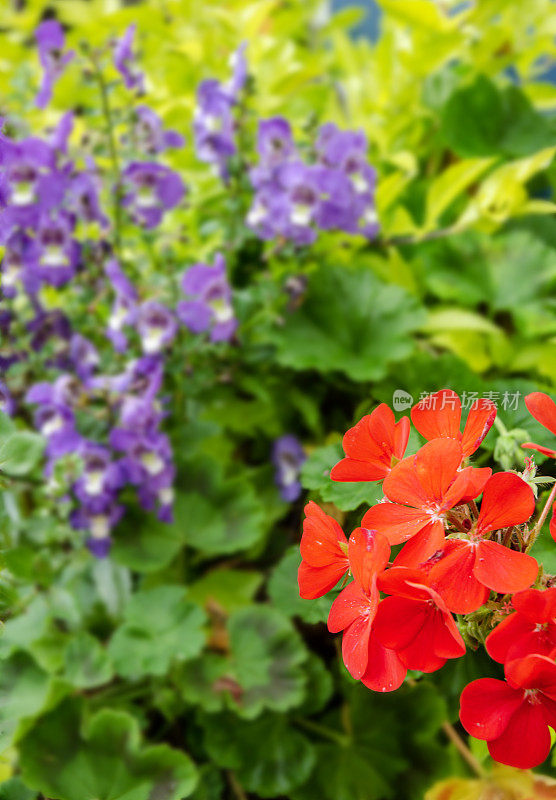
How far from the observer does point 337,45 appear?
1.52 metres

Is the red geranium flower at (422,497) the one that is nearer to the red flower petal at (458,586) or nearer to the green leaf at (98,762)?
the red flower petal at (458,586)

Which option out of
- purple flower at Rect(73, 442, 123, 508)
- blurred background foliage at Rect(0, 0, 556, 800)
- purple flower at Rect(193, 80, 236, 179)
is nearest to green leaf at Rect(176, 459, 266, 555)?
blurred background foliage at Rect(0, 0, 556, 800)

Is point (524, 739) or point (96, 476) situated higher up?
point (524, 739)

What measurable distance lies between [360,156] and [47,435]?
513 millimetres

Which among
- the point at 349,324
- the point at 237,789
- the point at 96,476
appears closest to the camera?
the point at 237,789

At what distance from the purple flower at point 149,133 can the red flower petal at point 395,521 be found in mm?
756

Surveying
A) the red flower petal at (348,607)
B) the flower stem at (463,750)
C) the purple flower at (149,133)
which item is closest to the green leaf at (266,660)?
the flower stem at (463,750)

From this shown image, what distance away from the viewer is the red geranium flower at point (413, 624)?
0.22 meters

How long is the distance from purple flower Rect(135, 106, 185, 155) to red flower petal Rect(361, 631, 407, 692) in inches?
31.0

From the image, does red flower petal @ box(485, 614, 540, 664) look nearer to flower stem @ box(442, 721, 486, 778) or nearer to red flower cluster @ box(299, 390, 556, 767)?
red flower cluster @ box(299, 390, 556, 767)

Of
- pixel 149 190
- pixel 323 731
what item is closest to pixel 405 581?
pixel 323 731

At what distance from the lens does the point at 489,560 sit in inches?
9.0

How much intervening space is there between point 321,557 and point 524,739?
0.09 meters

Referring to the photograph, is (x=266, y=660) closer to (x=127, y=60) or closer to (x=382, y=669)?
(x=382, y=669)
